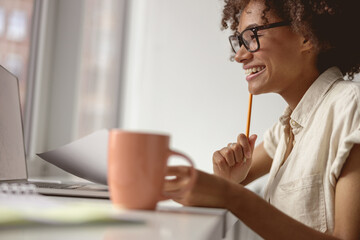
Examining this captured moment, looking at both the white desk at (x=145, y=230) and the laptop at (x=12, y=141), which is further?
the laptop at (x=12, y=141)

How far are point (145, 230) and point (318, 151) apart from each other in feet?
2.24

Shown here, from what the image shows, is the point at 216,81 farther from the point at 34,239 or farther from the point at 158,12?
the point at 34,239

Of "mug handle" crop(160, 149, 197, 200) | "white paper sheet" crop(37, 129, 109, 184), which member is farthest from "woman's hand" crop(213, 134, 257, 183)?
"mug handle" crop(160, 149, 197, 200)

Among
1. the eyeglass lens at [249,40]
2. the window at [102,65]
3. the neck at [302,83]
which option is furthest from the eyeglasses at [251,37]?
the window at [102,65]

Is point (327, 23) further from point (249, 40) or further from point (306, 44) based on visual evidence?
point (249, 40)

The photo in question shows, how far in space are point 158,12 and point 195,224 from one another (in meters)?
1.76

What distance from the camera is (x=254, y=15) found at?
4.26ft

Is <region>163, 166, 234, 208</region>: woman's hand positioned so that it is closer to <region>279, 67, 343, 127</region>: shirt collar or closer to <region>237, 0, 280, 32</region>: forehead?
<region>279, 67, 343, 127</region>: shirt collar

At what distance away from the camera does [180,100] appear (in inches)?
83.4

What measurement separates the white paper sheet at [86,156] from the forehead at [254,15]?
25.0 inches

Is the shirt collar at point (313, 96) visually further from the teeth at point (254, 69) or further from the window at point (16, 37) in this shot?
the window at point (16, 37)

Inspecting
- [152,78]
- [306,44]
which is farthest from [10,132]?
[152,78]

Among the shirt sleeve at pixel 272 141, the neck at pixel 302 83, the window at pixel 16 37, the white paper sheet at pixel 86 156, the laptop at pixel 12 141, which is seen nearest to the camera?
the white paper sheet at pixel 86 156

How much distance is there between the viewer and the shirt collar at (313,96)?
1.14 metres
